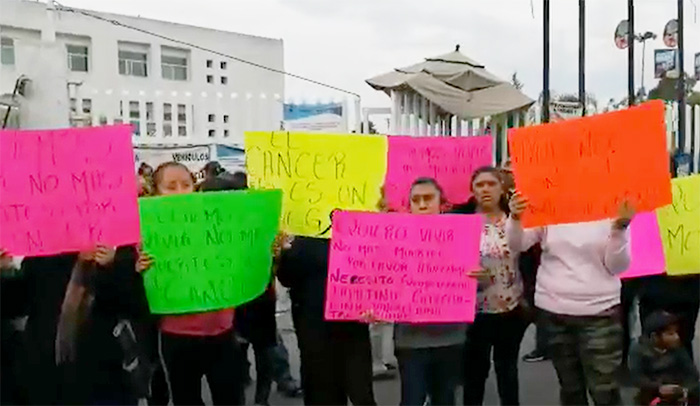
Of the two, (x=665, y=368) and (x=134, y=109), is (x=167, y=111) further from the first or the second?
(x=665, y=368)

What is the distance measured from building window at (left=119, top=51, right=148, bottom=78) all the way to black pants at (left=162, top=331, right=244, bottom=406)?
131 feet

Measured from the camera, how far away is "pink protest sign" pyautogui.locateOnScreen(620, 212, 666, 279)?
471 cm

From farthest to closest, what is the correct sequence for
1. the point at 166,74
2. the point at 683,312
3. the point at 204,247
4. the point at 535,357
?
1. the point at 166,74
2. the point at 535,357
3. the point at 683,312
4. the point at 204,247

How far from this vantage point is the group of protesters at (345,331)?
3.72 meters

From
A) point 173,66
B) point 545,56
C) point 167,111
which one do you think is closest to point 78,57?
point 173,66

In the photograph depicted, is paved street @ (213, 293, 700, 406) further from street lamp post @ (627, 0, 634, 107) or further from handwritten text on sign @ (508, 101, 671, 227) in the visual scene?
street lamp post @ (627, 0, 634, 107)

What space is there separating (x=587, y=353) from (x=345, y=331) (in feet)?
3.66

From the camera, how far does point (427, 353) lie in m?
4.30

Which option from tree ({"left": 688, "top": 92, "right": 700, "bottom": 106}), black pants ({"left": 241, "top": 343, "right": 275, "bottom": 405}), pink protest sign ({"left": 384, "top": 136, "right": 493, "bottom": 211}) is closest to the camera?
pink protest sign ({"left": 384, "top": 136, "right": 493, "bottom": 211})

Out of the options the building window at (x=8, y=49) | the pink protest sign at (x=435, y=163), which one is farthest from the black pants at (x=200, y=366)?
the building window at (x=8, y=49)

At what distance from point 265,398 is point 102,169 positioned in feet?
8.43

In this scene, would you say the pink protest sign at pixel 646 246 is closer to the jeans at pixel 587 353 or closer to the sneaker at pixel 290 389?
the jeans at pixel 587 353

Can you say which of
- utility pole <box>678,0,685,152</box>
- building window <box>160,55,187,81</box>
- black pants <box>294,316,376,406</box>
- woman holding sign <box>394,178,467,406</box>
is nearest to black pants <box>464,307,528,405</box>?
woman holding sign <box>394,178,467,406</box>

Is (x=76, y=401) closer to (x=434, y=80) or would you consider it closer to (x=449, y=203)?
(x=449, y=203)
